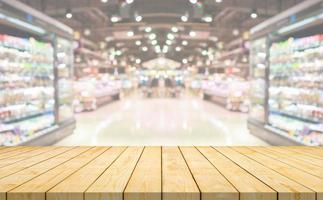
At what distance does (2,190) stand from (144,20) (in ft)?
51.8

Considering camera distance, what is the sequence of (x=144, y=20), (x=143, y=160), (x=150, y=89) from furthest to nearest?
(x=150, y=89), (x=144, y=20), (x=143, y=160)

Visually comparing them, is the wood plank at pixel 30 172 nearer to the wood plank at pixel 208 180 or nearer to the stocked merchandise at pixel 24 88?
the wood plank at pixel 208 180

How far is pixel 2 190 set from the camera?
2025 millimetres

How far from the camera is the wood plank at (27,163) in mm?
2443

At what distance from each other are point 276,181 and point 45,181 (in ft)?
4.15

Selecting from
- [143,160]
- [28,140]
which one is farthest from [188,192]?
[28,140]

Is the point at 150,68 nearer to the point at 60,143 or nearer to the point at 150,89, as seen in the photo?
the point at 150,89

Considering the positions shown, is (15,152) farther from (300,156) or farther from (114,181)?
(300,156)

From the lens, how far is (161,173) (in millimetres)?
2369

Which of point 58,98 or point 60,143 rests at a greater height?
point 58,98

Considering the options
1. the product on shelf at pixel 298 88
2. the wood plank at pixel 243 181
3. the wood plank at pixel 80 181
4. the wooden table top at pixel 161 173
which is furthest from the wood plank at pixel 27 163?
the product on shelf at pixel 298 88

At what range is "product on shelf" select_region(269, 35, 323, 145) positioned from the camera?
585cm

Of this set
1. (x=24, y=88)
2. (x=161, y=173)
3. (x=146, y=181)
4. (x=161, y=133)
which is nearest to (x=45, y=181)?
(x=146, y=181)

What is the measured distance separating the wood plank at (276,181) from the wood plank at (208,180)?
0.22 m
